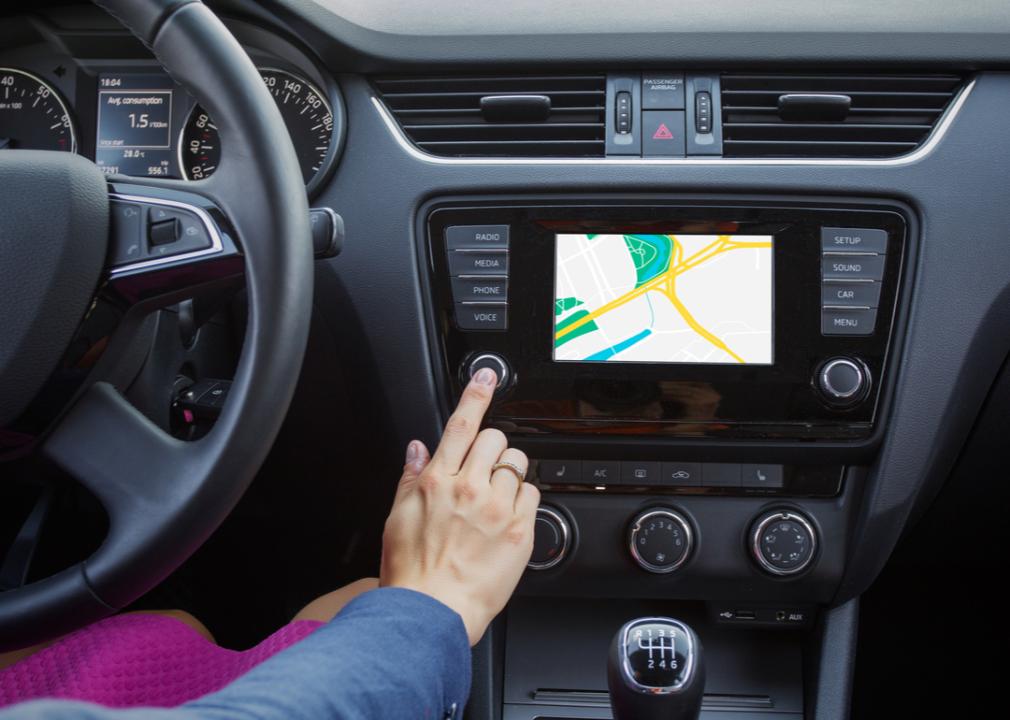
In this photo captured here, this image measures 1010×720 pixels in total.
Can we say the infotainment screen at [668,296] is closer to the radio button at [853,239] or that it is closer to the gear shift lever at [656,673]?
the radio button at [853,239]

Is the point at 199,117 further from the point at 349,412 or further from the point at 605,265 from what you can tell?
the point at 605,265

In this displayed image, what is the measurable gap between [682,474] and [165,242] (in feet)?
2.49

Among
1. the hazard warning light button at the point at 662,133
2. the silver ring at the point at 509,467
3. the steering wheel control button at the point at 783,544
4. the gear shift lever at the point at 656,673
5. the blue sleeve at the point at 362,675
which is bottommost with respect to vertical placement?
the gear shift lever at the point at 656,673

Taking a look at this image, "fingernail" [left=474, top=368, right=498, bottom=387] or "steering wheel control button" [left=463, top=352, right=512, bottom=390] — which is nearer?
"fingernail" [left=474, top=368, right=498, bottom=387]

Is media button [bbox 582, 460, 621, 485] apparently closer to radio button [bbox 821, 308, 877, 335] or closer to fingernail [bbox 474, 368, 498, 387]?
fingernail [bbox 474, 368, 498, 387]

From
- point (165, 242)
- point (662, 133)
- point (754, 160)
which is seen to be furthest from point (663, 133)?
point (165, 242)

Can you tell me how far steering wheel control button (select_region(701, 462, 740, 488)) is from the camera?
1324 millimetres

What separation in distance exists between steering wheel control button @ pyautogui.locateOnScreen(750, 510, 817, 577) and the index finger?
44 centimetres

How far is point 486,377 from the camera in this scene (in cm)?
120

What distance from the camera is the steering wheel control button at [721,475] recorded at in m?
1.32

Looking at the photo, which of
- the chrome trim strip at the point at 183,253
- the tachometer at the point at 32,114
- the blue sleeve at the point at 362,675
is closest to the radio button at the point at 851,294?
the blue sleeve at the point at 362,675

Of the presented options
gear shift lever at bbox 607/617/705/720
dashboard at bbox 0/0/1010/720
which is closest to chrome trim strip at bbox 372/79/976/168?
dashboard at bbox 0/0/1010/720

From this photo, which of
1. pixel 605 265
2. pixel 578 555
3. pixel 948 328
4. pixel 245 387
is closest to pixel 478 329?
pixel 605 265

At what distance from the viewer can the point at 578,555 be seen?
134cm
